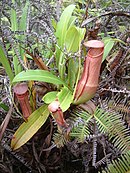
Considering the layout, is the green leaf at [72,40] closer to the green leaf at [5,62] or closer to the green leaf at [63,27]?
the green leaf at [63,27]

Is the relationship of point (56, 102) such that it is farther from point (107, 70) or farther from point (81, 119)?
point (107, 70)

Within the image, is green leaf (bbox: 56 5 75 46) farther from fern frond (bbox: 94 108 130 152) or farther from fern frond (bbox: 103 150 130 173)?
fern frond (bbox: 103 150 130 173)

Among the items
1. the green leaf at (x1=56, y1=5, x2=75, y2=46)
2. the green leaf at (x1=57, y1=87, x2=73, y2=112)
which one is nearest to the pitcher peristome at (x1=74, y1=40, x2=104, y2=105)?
the green leaf at (x1=57, y1=87, x2=73, y2=112)

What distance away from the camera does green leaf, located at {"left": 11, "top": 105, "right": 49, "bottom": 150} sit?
0.73 m

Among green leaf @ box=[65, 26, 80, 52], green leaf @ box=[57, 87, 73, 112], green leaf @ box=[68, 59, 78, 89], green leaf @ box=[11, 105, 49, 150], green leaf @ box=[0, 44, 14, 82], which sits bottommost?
green leaf @ box=[11, 105, 49, 150]

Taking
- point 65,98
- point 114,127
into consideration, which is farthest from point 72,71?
point 114,127

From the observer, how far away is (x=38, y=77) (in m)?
0.72

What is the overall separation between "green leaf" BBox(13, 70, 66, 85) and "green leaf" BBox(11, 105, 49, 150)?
0.07 meters

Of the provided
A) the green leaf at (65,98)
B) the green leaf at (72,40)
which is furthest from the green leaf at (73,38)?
the green leaf at (65,98)

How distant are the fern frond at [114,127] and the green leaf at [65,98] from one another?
7cm

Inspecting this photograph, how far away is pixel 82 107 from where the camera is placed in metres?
0.73

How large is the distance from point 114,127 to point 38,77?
0.20 meters

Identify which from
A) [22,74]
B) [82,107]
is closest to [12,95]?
[22,74]

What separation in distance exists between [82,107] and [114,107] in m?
0.07
